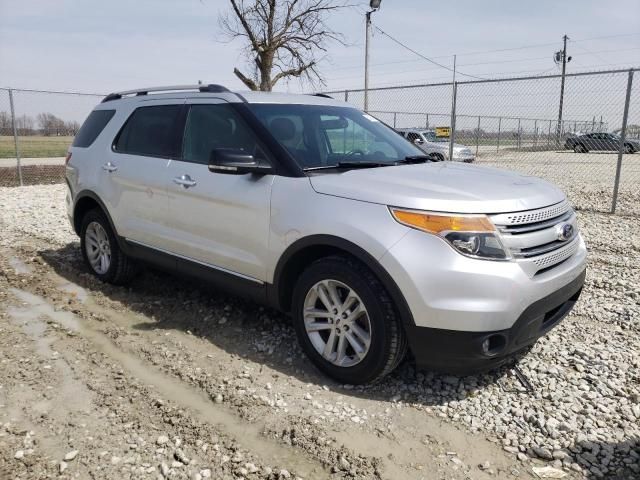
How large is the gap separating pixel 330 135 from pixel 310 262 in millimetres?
1189

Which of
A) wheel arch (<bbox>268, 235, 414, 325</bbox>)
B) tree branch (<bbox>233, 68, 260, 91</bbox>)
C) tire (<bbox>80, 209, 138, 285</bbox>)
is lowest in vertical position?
tire (<bbox>80, 209, 138, 285</bbox>)

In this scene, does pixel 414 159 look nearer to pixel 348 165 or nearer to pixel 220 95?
pixel 348 165

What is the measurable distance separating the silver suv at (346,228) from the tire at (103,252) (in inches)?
12.0

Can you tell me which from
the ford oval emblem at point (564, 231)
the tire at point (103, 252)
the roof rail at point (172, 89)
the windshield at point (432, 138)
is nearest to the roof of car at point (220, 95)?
the roof rail at point (172, 89)

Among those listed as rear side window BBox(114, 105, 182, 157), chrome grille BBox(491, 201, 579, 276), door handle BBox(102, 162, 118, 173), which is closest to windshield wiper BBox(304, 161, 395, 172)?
chrome grille BBox(491, 201, 579, 276)

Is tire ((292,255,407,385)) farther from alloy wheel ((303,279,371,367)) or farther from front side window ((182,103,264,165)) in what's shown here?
front side window ((182,103,264,165))

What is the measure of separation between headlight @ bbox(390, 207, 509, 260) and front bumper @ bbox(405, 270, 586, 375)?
1.32ft

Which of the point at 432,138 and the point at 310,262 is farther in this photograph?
the point at 432,138

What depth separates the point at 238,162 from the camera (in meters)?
3.41

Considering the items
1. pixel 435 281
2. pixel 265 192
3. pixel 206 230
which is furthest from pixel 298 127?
pixel 435 281

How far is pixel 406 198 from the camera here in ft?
9.71

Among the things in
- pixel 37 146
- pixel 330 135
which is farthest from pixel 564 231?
pixel 37 146

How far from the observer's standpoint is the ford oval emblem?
126 inches

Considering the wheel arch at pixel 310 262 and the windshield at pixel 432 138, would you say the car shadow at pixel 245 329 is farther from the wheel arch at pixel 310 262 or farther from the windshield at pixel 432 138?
the windshield at pixel 432 138
